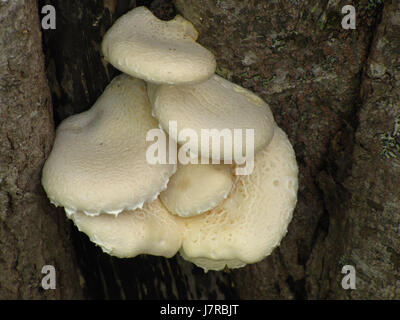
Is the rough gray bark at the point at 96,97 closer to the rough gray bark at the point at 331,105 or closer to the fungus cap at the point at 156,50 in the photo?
the fungus cap at the point at 156,50

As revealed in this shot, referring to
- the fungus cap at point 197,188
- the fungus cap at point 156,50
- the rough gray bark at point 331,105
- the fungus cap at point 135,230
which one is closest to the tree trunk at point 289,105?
the rough gray bark at point 331,105

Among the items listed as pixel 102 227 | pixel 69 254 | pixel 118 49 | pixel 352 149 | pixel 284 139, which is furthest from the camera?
pixel 69 254

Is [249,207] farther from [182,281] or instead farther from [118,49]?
[182,281]

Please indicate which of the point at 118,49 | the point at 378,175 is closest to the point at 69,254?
the point at 118,49

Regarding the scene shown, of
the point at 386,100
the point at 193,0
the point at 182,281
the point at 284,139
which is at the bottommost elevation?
the point at 182,281
